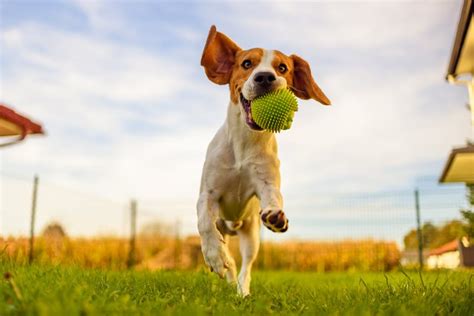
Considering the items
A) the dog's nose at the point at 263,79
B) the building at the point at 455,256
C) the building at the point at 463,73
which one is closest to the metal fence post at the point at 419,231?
the building at the point at 455,256

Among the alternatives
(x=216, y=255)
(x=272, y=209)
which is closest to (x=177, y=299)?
(x=216, y=255)

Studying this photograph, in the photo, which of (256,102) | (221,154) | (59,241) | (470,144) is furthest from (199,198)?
(59,241)

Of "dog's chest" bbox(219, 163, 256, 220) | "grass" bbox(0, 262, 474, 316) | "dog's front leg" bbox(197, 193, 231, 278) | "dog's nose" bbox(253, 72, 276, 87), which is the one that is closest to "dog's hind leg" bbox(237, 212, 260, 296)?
"grass" bbox(0, 262, 474, 316)

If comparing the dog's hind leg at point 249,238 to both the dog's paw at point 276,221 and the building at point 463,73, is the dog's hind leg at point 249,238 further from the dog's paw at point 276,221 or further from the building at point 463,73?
the building at point 463,73

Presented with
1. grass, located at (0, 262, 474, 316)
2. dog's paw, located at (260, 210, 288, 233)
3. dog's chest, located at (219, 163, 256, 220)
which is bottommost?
grass, located at (0, 262, 474, 316)

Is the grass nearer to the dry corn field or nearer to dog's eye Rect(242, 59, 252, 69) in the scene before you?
dog's eye Rect(242, 59, 252, 69)

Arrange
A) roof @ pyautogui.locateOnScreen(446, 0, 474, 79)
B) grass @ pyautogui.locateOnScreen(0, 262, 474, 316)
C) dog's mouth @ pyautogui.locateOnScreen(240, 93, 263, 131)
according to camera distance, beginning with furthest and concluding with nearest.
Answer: roof @ pyautogui.locateOnScreen(446, 0, 474, 79) < dog's mouth @ pyautogui.locateOnScreen(240, 93, 263, 131) < grass @ pyautogui.locateOnScreen(0, 262, 474, 316)

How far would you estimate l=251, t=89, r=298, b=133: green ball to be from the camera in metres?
4.02

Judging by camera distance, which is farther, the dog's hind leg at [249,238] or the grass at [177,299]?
the dog's hind leg at [249,238]

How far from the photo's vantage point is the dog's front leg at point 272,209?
145 inches

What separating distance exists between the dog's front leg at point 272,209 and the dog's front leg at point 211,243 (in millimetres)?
434

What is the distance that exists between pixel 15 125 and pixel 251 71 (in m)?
3.35

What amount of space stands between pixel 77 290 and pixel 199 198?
1.57 meters

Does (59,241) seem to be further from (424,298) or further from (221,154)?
(424,298)
